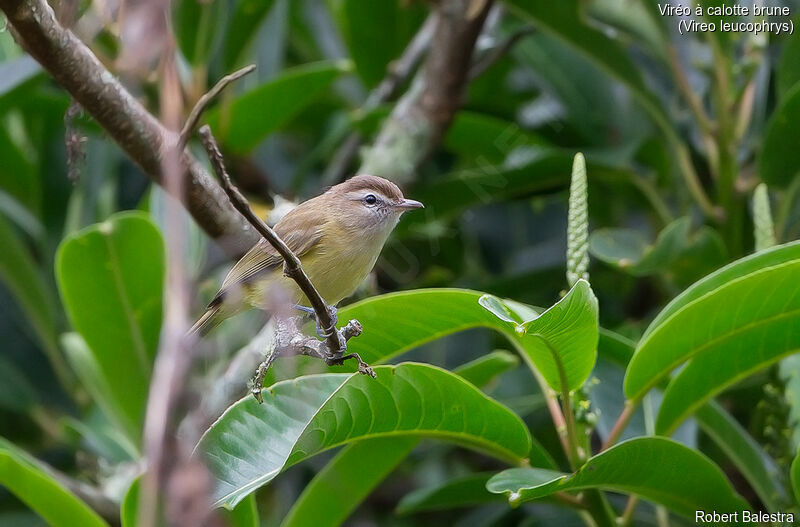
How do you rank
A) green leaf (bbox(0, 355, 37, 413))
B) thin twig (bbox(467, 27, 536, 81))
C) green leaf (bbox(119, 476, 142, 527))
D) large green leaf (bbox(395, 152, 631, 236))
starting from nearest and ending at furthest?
green leaf (bbox(119, 476, 142, 527))
large green leaf (bbox(395, 152, 631, 236))
green leaf (bbox(0, 355, 37, 413))
thin twig (bbox(467, 27, 536, 81))

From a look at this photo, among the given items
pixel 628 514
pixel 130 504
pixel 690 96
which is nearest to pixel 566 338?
pixel 628 514

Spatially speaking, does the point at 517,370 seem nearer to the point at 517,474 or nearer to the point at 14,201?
the point at 517,474

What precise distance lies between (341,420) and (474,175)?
1716 millimetres

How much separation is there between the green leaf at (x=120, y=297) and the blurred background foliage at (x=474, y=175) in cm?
14

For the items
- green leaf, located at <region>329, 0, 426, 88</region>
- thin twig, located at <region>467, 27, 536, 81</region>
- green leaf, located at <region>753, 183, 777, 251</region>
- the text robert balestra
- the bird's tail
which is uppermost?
green leaf, located at <region>329, 0, 426, 88</region>

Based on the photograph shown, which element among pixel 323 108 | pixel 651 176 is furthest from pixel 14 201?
pixel 651 176

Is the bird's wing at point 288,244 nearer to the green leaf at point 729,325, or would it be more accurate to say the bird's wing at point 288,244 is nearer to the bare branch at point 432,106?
the bare branch at point 432,106

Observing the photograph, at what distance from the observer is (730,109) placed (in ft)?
10.5

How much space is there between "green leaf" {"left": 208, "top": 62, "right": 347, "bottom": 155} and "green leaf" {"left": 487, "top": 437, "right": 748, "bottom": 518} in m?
1.90

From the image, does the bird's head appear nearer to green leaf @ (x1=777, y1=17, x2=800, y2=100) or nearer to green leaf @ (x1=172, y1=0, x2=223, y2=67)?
green leaf @ (x1=172, y1=0, x2=223, y2=67)

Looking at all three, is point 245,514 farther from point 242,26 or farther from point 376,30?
point 376,30

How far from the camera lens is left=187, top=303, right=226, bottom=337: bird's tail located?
9.25 ft

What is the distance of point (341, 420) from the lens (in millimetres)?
1958

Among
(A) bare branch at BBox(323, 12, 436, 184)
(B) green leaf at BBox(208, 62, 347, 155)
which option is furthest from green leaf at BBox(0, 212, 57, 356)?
(A) bare branch at BBox(323, 12, 436, 184)
